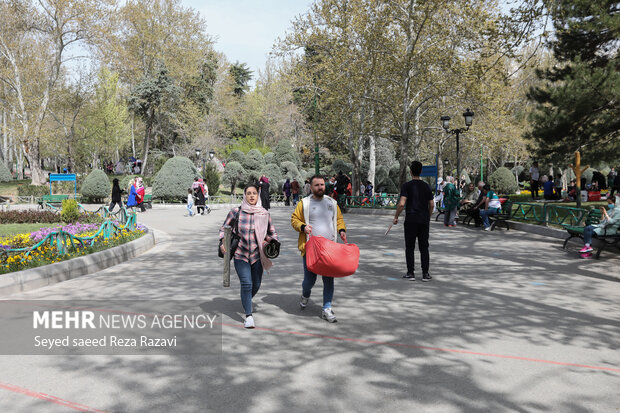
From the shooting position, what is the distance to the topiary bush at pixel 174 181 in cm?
3059

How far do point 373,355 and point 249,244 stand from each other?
1.82m

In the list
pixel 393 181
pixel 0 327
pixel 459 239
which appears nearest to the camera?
pixel 0 327

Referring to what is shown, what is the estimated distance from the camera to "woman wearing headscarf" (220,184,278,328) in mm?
5621

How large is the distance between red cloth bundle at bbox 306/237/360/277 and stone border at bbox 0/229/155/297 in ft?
15.0

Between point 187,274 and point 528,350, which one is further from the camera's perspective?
point 187,274

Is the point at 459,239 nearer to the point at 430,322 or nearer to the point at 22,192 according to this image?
the point at 430,322

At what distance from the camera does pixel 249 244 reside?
5.68 m

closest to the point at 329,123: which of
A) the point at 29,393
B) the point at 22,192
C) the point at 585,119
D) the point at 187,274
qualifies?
the point at 585,119

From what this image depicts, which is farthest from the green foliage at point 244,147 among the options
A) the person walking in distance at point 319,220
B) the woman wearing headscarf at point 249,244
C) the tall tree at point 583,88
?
the woman wearing headscarf at point 249,244

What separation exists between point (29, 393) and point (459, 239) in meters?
11.7

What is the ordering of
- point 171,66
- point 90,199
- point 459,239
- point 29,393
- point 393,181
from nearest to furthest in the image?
1. point 29,393
2. point 459,239
3. point 90,199
4. point 393,181
5. point 171,66

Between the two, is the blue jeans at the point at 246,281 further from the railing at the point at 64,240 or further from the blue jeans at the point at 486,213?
the blue jeans at the point at 486,213

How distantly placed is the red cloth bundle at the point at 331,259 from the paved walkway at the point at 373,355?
25.4 inches

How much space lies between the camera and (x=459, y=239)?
13.9 meters
